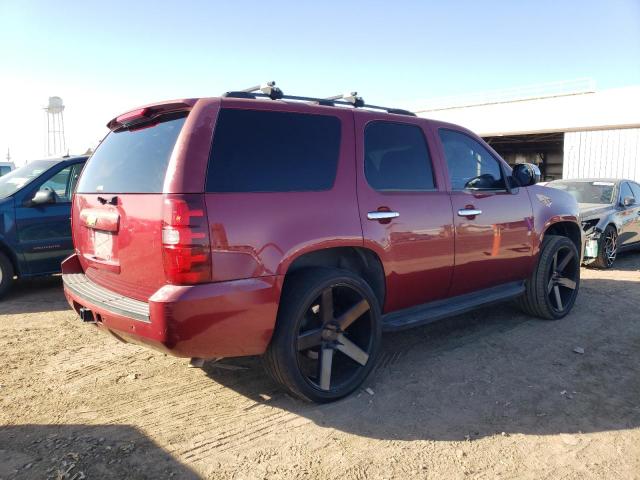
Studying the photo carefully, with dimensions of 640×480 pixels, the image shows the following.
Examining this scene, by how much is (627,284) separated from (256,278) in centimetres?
620

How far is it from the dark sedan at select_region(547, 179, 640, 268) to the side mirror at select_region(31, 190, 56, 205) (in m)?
7.91

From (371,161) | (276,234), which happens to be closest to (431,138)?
(371,161)

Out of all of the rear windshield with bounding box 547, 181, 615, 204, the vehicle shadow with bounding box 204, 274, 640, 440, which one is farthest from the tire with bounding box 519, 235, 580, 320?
the rear windshield with bounding box 547, 181, 615, 204

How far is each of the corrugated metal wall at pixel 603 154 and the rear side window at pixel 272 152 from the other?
19.1 m

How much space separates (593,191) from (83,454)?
30.8ft

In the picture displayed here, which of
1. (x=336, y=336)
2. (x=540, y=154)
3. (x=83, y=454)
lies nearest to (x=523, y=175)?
(x=336, y=336)

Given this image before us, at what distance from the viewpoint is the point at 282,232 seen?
116 inches

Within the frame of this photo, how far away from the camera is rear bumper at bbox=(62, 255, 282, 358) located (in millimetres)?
2625

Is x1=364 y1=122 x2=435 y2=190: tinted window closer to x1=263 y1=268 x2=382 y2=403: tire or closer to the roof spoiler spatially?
x1=263 y1=268 x2=382 y2=403: tire

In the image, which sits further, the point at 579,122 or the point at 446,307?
the point at 579,122

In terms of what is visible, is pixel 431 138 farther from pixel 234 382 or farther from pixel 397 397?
pixel 234 382

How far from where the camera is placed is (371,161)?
11.8 feet

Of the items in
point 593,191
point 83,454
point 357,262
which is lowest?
point 83,454

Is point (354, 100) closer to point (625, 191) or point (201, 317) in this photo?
point (201, 317)
